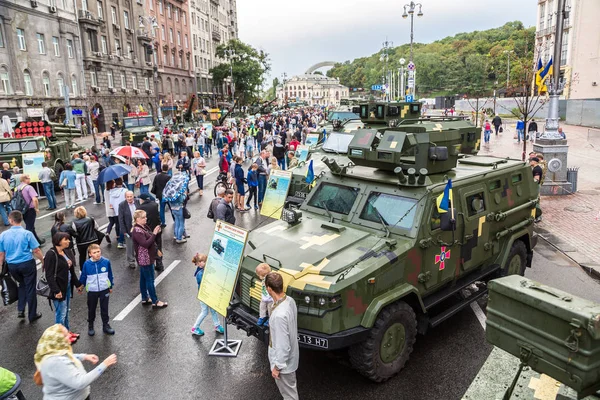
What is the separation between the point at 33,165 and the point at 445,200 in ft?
49.6

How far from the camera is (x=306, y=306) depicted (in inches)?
213

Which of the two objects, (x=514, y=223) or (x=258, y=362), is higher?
(x=514, y=223)

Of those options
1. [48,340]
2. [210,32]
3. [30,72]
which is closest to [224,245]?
[48,340]

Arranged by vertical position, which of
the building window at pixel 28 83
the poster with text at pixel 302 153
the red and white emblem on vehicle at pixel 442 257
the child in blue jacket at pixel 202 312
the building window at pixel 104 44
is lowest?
the child in blue jacket at pixel 202 312

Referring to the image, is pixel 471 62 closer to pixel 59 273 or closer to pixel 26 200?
pixel 26 200

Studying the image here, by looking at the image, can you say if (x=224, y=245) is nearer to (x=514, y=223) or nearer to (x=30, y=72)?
(x=514, y=223)

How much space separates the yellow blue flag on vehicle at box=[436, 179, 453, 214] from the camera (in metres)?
6.23

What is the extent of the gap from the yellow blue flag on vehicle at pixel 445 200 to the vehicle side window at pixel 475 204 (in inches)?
27.8

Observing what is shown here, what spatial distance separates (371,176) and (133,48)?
2044 inches

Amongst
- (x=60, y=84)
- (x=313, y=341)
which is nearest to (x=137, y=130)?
(x=60, y=84)

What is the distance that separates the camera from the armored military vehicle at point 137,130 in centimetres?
2775

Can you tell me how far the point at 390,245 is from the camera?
5.94 meters

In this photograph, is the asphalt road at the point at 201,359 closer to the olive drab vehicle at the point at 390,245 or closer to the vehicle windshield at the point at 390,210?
the olive drab vehicle at the point at 390,245

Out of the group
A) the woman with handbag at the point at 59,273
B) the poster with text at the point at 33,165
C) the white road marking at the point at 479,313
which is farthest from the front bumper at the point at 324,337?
the poster with text at the point at 33,165
